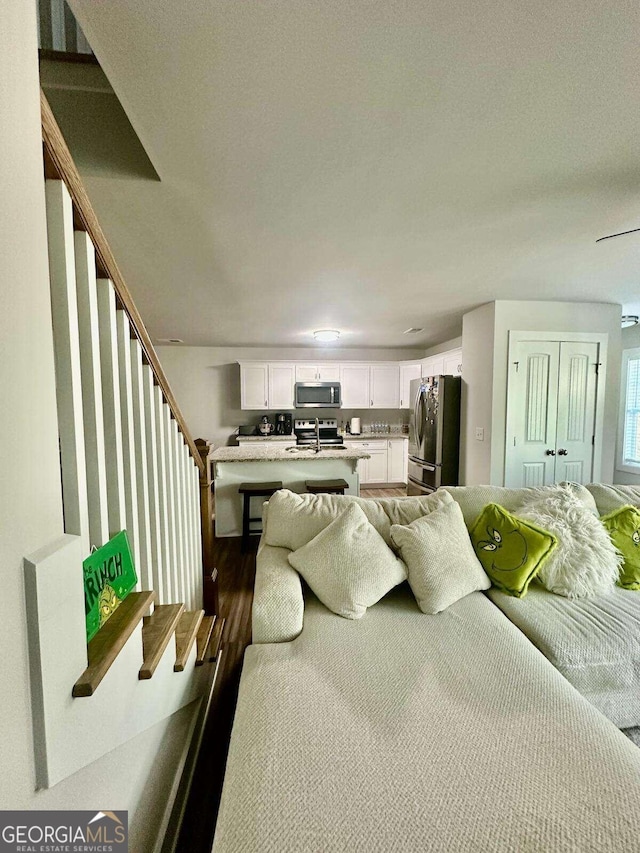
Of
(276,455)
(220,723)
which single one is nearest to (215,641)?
(220,723)

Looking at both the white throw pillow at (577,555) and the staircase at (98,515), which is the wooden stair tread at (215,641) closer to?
the staircase at (98,515)

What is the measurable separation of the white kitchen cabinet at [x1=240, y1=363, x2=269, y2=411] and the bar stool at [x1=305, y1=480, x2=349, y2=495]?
8.80 ft

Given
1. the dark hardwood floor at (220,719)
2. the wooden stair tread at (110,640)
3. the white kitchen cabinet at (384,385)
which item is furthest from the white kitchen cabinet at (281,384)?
the wooden stair tread at (110,640)

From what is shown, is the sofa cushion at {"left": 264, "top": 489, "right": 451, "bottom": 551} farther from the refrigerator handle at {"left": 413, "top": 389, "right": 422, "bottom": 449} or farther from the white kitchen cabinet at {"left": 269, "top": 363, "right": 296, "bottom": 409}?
the white kitchen cabinet at {"left": 269, "top": 363, "right": 296, "bottom": 409}

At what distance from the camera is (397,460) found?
602 centimetres

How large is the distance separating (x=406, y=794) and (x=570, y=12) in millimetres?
2043

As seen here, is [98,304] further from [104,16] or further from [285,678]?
[285,678]

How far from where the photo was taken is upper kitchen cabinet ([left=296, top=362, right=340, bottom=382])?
584 centimetres

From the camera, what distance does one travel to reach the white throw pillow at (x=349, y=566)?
4.90 feet

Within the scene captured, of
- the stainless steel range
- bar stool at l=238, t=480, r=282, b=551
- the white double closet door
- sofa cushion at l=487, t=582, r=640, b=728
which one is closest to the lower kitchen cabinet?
the stainless steel range

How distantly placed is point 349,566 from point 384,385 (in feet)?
15.9

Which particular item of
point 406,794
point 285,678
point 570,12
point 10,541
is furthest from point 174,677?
point 570,12

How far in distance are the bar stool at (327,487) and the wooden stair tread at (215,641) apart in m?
1.41

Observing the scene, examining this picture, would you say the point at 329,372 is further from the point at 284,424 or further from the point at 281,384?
the point at 284,424
